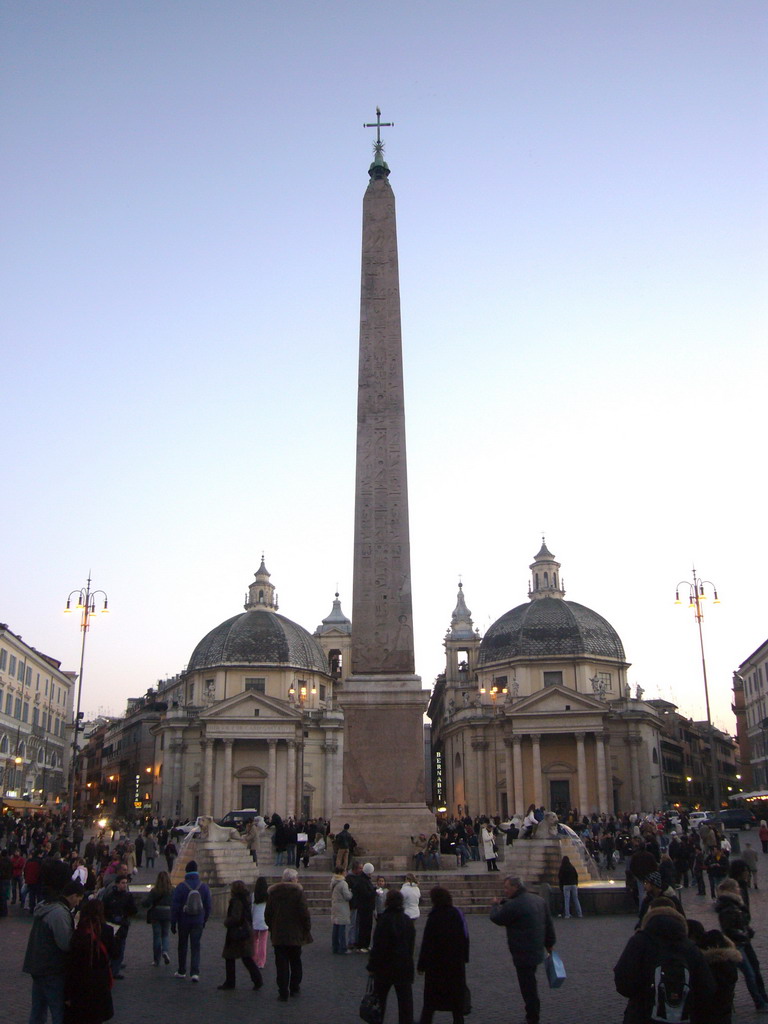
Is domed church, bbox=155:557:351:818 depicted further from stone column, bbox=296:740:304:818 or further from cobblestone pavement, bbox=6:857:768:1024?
cobblestone pavement, bbox=6:857:768:1024

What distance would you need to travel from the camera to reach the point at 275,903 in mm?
10961

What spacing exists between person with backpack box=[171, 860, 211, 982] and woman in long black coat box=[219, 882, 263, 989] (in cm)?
59

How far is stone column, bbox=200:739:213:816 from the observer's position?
6197 cm

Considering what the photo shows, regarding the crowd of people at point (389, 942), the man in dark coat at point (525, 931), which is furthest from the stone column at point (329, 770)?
the man in dark coat at point (525, 931)

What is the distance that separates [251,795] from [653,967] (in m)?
60.2

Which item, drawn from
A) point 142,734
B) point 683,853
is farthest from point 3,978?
point 142,734

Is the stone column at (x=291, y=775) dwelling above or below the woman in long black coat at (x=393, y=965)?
above

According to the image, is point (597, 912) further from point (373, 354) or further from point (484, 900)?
point (373, 354)

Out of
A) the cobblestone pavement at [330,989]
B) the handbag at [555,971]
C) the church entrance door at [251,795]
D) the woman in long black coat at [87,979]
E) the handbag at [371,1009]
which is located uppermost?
the church entrance door at [251,795]

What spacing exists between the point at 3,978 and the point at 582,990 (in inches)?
261

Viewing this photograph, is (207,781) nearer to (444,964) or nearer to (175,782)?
(175,782)

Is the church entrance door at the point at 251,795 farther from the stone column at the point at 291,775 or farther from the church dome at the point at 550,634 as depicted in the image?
the church dome at the point at 550,634

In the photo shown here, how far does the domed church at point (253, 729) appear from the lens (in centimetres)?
6309

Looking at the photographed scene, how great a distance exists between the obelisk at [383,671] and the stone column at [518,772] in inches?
1654
